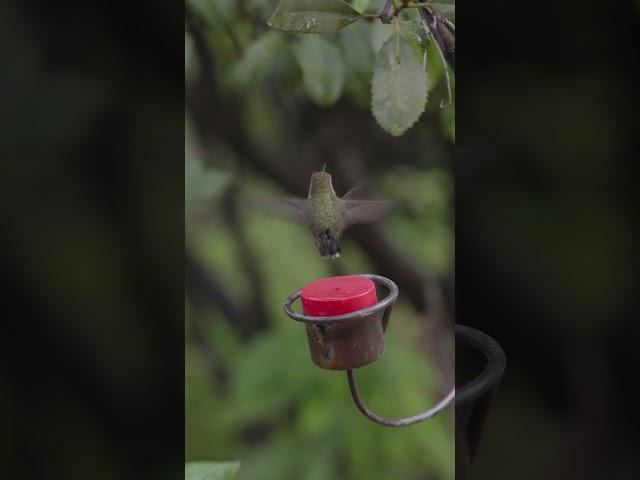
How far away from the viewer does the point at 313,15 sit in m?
0.69

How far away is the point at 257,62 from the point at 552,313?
44 centimetres

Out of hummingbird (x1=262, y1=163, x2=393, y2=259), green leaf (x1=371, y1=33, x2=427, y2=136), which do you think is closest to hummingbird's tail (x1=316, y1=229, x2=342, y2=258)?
hummingbird (x1=262, y1=163, x2=393, y2=259)

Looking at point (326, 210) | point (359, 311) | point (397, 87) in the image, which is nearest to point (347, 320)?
point (359, 311)

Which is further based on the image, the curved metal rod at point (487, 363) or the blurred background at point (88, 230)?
the curved metal rod at point (487, 363)

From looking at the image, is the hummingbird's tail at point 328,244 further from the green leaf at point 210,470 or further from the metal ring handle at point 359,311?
the green leaf at point 210,470

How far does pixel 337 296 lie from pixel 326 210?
10 centimetres

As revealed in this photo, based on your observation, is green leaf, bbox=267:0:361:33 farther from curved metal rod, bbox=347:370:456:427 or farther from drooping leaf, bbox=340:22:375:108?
curved metal rod, bbox=347:370:456:427

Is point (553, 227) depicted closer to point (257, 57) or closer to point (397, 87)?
point (397, 87)

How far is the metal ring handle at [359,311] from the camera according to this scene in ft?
2.23

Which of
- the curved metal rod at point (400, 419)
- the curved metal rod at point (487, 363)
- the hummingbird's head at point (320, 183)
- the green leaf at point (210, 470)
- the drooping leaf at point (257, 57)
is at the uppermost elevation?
the drooping leaf at point (257, 57)

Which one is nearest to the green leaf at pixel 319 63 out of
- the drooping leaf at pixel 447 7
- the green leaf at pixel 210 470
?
the drooping leaf at pixel 447 7

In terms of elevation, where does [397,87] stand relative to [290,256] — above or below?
above

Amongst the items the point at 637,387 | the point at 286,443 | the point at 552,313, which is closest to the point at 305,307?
the point at 286,443

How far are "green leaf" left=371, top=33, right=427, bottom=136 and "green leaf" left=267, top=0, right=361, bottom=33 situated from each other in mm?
53
